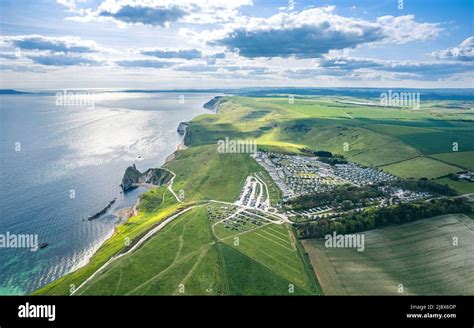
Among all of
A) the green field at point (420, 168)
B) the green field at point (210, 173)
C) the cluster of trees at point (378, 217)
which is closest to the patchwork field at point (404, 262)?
the cluster of trees at point (378, 217)

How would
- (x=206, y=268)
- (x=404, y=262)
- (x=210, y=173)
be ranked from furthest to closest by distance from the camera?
(x=210, y=173) → (x=404, y=262) → (x=206, y=268)

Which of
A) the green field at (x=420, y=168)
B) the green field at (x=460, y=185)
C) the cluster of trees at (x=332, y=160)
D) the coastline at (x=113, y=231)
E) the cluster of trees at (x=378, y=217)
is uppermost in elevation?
the cluster of trees at (x=332, y=160)

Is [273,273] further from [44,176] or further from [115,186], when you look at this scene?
[44,176]

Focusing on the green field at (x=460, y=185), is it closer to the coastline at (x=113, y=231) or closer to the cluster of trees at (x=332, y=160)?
the cluster of trees at (x=332, y=160)

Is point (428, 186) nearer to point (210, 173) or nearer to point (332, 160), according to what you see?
point (332, 160)

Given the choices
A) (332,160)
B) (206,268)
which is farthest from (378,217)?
(332,160)
